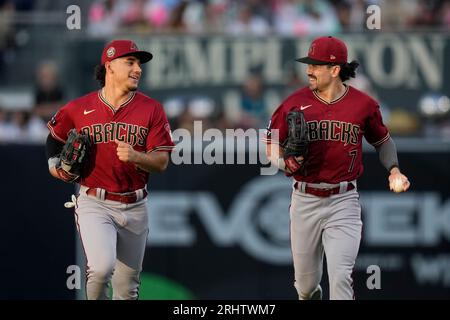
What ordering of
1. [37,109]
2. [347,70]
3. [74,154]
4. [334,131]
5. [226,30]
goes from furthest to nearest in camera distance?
[226,30] < [37,109] < [347,70] < [334,131] < [74,154]

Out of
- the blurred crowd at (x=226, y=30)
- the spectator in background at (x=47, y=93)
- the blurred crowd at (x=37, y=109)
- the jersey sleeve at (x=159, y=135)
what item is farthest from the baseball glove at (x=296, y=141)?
the spectator in background at (x=47, y=93)

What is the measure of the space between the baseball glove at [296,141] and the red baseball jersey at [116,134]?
906mm

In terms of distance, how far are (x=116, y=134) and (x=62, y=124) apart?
1.51 ft

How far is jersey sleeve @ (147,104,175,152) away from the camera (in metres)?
8.25

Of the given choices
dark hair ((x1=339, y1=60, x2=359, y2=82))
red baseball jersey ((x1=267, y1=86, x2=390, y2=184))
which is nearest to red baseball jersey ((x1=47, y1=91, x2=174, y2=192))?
red baseball jersey ((x1=267, y1=86, x2=390, y2=184))

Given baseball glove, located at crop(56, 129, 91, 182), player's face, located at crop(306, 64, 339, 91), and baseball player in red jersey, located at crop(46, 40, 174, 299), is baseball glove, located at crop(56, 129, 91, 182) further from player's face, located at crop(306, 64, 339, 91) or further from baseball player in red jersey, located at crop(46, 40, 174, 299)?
player's face, located at crop(306, 64, 339, 91)

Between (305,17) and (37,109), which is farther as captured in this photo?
(305,17)

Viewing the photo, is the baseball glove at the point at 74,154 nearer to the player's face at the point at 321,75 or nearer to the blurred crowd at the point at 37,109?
the player's face at the point at 321,75

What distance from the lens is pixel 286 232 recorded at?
12.1m

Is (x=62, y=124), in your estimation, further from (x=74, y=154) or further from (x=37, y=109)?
(x=37, y=109)

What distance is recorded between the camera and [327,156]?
8383 millimetres

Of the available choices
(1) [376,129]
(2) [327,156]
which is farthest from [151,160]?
(1) [376,129]

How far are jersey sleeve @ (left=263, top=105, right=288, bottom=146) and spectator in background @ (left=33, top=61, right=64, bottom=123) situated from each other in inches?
200

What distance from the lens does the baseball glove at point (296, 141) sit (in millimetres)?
8125
